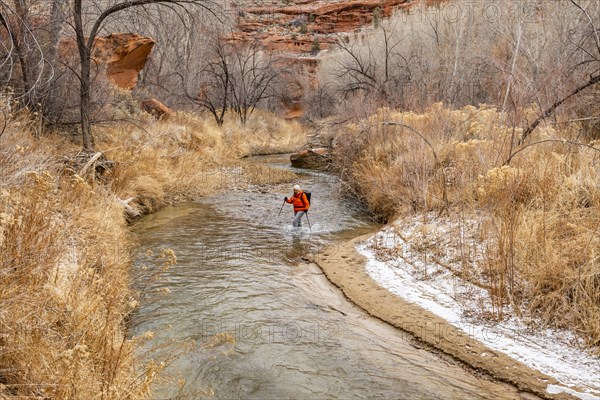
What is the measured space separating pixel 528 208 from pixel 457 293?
1.52m

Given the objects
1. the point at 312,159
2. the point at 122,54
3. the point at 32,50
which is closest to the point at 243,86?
the point at 312,159

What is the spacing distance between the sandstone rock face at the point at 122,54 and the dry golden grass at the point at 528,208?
10.7 meters

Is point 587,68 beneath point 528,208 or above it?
above

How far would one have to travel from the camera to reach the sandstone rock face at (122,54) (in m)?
14.6

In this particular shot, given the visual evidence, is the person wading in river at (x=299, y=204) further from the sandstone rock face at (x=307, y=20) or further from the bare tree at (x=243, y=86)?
the sandstone rock face at (x=307, y=20)

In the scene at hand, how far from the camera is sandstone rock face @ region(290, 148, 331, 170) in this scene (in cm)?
1764

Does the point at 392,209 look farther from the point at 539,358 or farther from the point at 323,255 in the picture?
the point at 539,358

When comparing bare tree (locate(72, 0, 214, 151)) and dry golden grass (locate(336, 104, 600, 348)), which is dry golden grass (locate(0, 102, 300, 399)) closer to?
bare tree (locate(72, 0, 214, 151))

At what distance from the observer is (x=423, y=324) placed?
15.4 feet

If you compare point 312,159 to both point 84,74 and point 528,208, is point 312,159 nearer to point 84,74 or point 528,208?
point 84,74

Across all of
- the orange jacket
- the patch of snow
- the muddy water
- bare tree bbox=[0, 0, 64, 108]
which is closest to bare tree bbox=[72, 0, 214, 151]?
bare tree bbox=[0, 0, 64, 108]

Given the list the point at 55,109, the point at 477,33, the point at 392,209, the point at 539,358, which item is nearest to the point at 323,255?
the point at 392,209

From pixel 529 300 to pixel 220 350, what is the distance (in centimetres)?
328

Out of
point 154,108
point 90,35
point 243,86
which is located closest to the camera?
point 90,35
